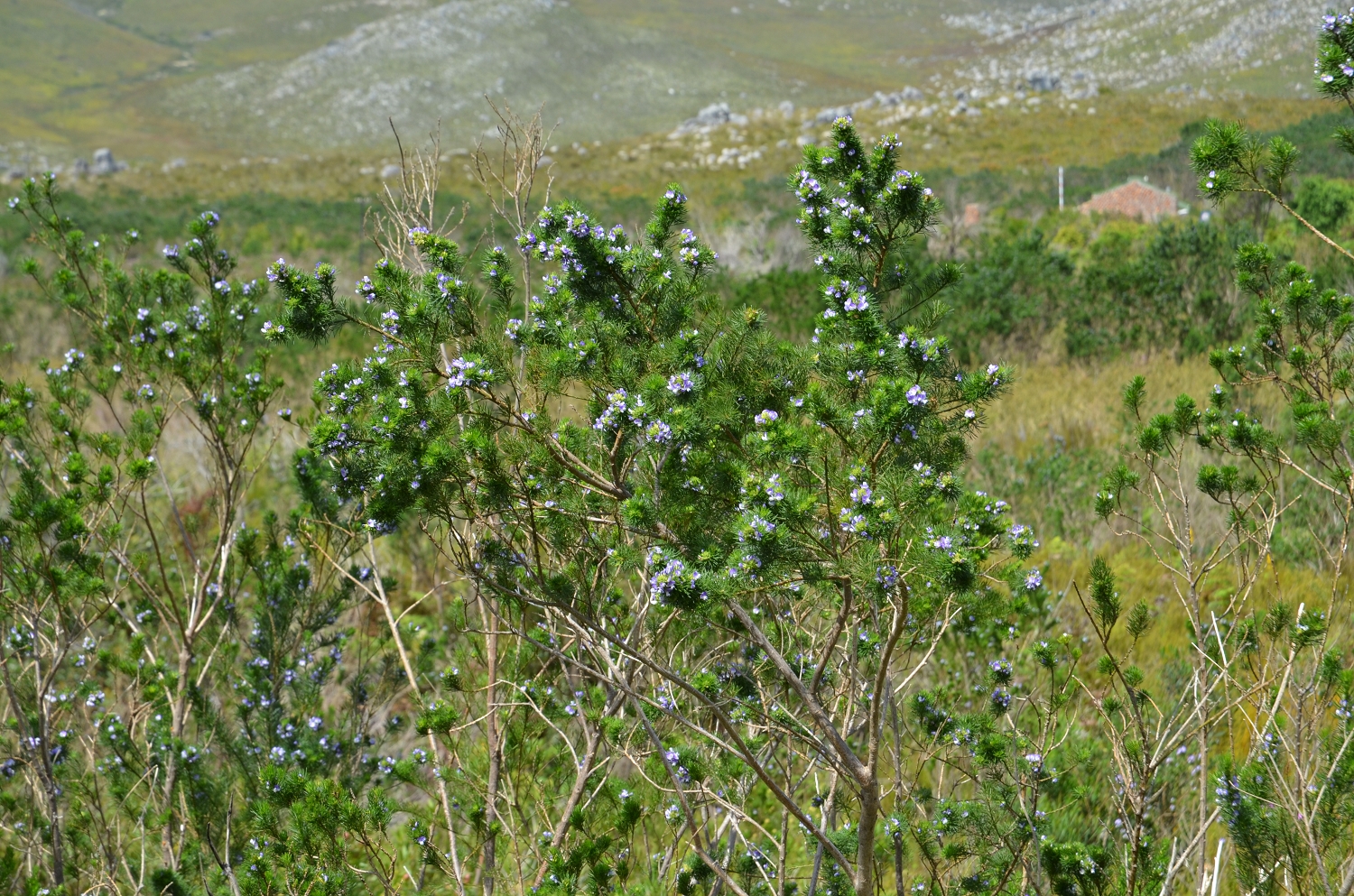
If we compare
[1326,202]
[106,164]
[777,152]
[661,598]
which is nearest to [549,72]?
[106,164]

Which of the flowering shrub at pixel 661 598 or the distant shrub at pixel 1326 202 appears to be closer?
the flowering shrub at pixel 661 598

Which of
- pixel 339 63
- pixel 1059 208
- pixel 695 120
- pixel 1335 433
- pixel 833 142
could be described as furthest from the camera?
pixel 339 63

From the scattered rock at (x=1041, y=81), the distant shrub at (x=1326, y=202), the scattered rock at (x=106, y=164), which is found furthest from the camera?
Result: the scattered rock at (x=1041, y=81)

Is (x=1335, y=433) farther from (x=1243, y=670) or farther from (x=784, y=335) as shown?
(x=784, y=335)

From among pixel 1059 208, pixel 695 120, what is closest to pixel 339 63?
pixel 695 120

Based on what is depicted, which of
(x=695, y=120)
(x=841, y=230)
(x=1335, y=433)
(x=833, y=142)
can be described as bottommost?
(x=695, y=120)

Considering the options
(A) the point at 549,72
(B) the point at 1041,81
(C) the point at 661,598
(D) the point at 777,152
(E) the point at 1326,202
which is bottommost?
(B) the point at 1041,81

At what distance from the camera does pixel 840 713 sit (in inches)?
117

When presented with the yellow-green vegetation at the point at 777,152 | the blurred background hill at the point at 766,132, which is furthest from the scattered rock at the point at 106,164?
the yellow-green vegetation at the point at 777,152

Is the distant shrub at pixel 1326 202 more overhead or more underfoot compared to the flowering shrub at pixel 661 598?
→ more underfoot

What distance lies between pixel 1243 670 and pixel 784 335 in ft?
19.6

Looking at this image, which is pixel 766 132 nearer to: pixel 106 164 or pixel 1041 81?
pixel 1041 81

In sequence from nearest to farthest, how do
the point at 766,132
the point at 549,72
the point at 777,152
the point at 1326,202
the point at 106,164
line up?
1. the point at 1326,202
2. the point at 777,152
3. the point at 766,132
4. the point at 106,164
5. the point at 549,72

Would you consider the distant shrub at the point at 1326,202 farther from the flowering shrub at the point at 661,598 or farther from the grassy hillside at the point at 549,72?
the grassy hillside at the point at 549,72
